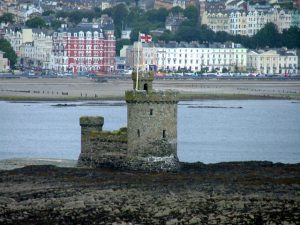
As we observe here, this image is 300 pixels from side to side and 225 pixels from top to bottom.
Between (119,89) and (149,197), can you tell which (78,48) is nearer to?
(119,89)

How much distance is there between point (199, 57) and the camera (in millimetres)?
173875

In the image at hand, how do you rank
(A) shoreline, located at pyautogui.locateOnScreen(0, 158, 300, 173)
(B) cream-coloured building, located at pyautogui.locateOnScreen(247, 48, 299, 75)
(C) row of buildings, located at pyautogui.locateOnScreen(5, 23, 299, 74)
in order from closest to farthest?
(A) shoreline, located at pyautogui.locateOnScreen(0, 158, 300, 173), (C) row of buildings, located at pyautogui.locateOnScreen(5, 23, 299, 74), (B) cream-coloured building, located at pyautogui.locateOnScreen(247, 48, 299, 75)

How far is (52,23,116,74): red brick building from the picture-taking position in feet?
555

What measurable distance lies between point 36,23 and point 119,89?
72.4 metres

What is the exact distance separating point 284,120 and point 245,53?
87118 millimetres

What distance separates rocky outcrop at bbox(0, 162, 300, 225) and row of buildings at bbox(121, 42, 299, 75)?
416 feet

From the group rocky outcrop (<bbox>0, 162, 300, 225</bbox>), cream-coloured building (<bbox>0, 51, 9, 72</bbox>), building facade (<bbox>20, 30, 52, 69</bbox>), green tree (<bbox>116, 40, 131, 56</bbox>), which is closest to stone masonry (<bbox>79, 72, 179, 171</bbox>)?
rocky outcrop (<bbox>0, 162, 300, 225</bbox>)

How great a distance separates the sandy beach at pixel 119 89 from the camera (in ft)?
369

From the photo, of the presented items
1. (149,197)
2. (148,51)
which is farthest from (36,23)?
(149,197)

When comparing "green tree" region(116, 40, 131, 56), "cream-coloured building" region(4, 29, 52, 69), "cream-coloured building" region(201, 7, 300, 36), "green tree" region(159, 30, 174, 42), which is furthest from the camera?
"cream-coloured building" region(201, 7, 300, 36)

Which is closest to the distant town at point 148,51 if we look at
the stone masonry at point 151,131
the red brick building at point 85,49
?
the red brick building at point 85,49

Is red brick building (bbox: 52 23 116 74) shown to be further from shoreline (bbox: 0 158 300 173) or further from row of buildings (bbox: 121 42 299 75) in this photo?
shoreline (bbox: 0 158 300 173)

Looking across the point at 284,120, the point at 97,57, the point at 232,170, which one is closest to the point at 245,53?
the point at 97,57

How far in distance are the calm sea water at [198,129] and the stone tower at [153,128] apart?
11705 millimetres
